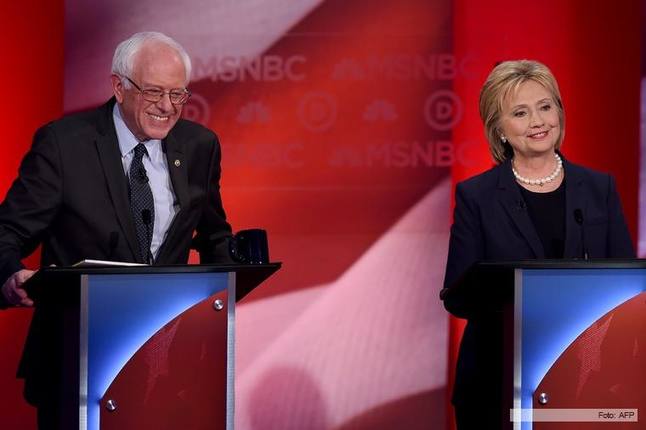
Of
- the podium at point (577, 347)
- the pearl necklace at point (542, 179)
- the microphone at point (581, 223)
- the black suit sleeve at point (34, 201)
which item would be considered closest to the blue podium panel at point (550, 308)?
the podium at point (577, 347)

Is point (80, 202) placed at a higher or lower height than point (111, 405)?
higher

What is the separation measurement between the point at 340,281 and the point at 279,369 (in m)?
0.49

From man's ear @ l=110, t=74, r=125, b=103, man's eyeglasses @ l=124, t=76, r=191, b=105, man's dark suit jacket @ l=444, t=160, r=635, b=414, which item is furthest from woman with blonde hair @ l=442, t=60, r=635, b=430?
man's ear @ l=110, t=74, r=125, b=103

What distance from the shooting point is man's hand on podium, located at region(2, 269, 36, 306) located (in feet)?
10.2

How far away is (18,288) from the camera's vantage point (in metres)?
3.13

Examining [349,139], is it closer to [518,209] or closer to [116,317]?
[518,209]

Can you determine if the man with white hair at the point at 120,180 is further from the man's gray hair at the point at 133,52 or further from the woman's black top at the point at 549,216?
the woman's black top at the point at 549,216

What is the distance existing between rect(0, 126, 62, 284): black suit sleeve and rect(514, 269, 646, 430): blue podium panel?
143 cm

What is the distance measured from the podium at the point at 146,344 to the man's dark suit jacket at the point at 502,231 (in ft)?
2.48

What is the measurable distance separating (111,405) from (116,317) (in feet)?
0.73

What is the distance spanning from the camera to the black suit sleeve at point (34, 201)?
3416 millimetres

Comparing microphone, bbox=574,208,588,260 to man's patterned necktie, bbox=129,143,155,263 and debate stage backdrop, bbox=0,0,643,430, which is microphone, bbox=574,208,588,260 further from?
debate stage backdrop, bbox=0,0,643,430

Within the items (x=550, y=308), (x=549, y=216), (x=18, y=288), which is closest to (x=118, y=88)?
(x=18, y=288)

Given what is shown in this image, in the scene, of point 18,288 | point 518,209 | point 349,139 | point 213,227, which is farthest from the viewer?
point 349,139
